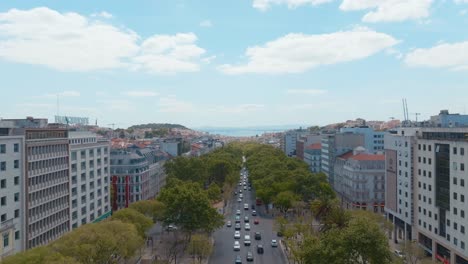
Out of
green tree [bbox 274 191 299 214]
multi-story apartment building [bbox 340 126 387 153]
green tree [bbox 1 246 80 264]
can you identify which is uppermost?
multi-story apartment building [bbox 340 126 387 153]

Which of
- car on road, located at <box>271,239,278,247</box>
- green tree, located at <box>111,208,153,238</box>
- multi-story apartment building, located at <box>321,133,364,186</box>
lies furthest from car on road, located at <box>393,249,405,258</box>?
multi-story apartment building, located at <box>321,133,364,186</box>

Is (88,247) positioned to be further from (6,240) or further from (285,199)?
(285,199)

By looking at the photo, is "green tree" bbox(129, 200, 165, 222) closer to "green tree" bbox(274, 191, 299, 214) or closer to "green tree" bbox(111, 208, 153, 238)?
"green tree" bbox(111, 208, 153, 238)

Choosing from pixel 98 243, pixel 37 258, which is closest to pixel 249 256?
pixel 98 243

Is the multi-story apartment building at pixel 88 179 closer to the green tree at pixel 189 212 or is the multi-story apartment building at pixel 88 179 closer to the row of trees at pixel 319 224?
the green tree at pixel 189 212

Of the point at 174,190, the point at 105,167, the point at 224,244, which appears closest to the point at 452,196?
the point at 224,244

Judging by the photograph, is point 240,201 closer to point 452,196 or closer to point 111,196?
point 111,196
